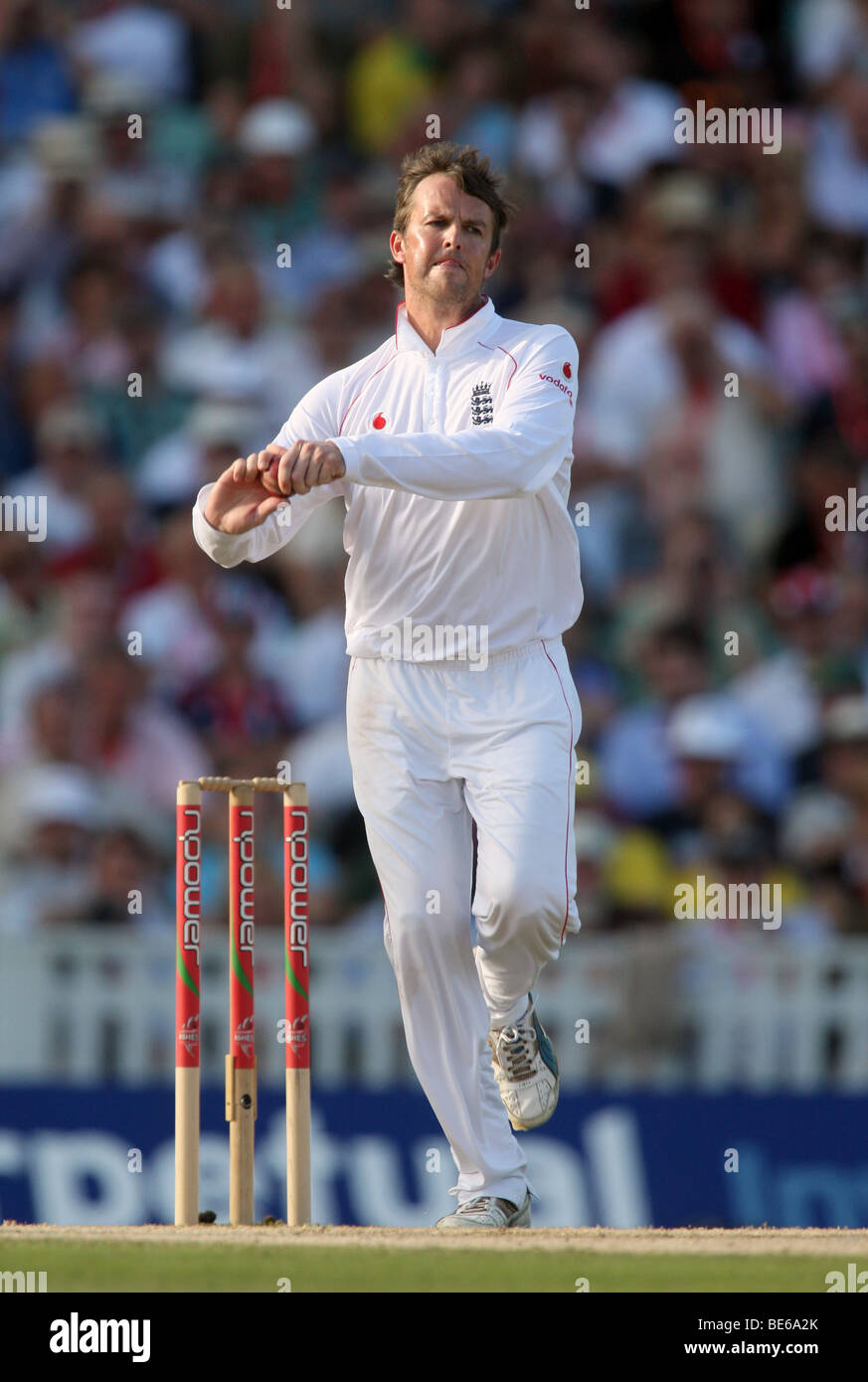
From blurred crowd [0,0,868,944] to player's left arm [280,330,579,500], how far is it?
337 centimetres

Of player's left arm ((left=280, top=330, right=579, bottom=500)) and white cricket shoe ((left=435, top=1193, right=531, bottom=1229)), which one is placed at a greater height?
player's left arm ((left=280, top=330, right=579, bottom=500))

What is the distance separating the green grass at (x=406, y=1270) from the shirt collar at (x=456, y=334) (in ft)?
7.65

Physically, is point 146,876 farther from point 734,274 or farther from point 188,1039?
point 734,274

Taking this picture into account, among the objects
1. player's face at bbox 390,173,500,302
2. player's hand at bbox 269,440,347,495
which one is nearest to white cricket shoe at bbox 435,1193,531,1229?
player's hand at bbox 269,440,347,495

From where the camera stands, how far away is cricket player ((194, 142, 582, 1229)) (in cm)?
567

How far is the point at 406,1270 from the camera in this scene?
497cm

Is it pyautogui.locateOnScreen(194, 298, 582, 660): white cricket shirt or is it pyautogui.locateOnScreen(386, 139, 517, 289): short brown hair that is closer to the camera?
pyautogui.locateOnScreen(194, 298, 582, 660): white cricket shirt

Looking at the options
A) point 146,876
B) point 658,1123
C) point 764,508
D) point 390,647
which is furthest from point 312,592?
point 390,647

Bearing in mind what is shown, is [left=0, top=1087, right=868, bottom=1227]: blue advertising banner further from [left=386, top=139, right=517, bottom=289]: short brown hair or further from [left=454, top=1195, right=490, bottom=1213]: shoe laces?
[left=386, top=139, right=517, bottom=289]: short brown hair

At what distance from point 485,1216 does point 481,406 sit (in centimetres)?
208

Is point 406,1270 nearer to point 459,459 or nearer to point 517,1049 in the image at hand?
point 517,1049

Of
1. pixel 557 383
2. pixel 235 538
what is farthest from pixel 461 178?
pixel 235 538

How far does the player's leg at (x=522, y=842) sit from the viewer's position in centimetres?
561

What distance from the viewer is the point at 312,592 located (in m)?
9.60
